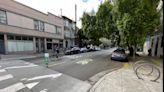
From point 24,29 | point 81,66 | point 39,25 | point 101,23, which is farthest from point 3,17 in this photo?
point 81,66

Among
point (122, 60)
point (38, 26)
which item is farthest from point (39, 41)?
point (122, 60)

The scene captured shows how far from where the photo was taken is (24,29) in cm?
2139

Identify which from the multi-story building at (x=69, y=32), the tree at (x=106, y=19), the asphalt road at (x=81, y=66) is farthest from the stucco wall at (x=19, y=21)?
the multi-story building at (x=69, y=32)

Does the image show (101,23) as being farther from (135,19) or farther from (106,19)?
(135,19)

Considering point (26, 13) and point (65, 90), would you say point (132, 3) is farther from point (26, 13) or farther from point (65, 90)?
point (26, 13)

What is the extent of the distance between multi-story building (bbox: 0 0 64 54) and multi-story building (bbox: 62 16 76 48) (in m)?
6.54

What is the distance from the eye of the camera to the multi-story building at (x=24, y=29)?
1808cm

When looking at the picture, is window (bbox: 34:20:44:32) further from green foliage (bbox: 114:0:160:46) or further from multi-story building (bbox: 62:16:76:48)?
green foliage (bbox: 114:0:160:46)

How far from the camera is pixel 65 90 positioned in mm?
5266

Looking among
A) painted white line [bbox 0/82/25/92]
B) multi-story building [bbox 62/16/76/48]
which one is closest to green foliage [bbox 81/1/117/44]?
painted white line [bbox 0/82/25/92]

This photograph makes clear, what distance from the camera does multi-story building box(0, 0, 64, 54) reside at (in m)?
18.1

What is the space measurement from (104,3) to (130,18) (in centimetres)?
672

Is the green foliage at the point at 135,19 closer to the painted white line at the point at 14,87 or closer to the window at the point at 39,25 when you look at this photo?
the painted white line at the point at 14,87

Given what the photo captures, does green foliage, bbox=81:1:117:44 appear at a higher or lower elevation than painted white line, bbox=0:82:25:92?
higher
